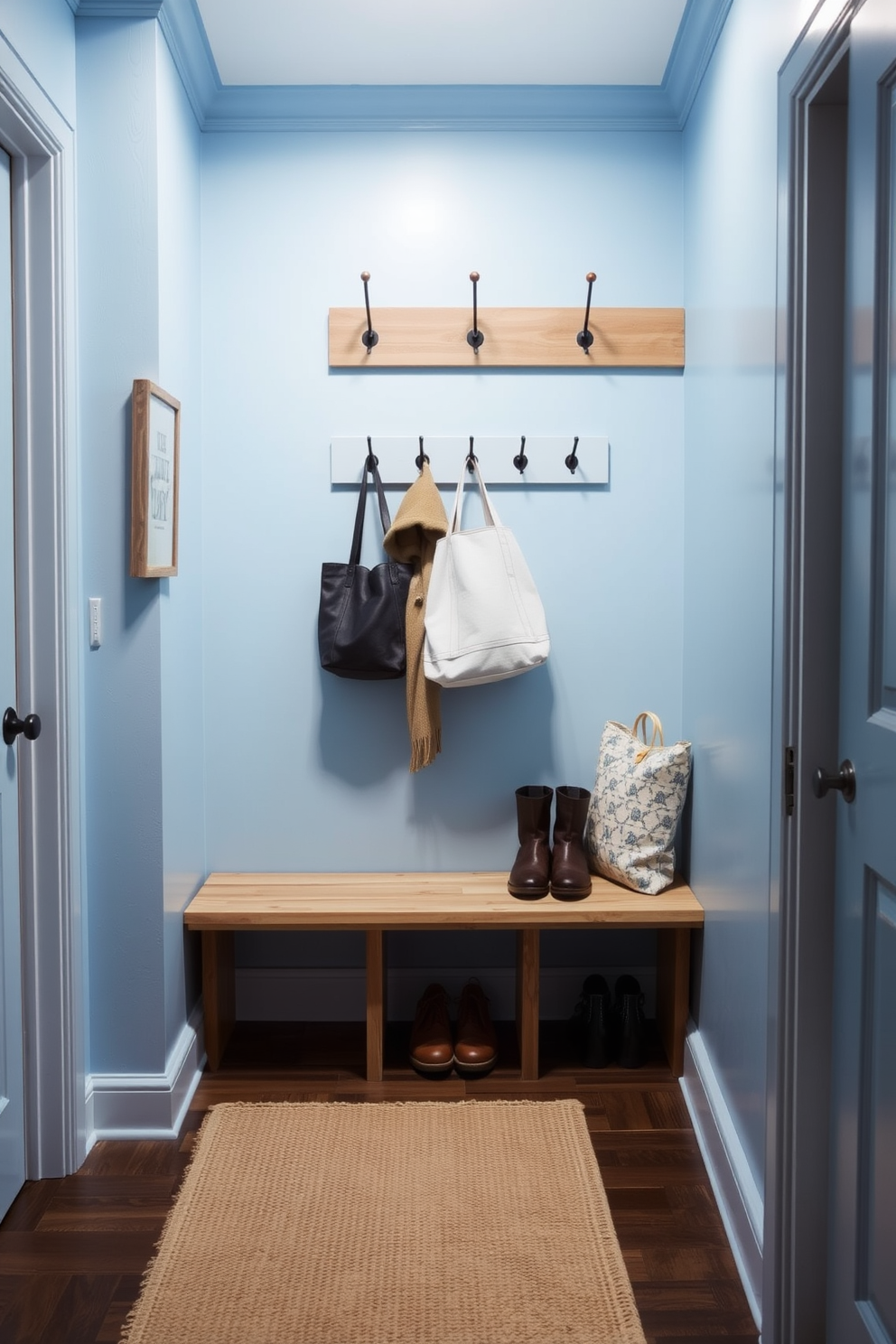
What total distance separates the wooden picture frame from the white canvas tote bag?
64cm

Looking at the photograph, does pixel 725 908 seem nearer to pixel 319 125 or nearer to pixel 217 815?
pixel 217 815

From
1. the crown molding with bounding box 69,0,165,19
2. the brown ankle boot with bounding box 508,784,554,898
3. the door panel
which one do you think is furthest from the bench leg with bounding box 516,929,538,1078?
the crown molding with bounding box 69,0,165,19

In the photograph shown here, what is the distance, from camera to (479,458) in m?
2.58

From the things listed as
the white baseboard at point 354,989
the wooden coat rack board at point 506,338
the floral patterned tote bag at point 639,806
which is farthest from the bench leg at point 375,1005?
the wooden coat rack board at point 506,338

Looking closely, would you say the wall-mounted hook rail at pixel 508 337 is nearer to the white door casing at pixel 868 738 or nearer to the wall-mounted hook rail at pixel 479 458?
the wall-mounted hook rail at pixel 479 458

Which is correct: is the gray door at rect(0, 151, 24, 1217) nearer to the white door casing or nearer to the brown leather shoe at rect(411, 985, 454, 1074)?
the brown leather shoe at rect(411, 985, 454, 1074)

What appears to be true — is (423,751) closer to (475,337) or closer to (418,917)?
(418,917)

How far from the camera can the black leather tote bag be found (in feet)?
8.23

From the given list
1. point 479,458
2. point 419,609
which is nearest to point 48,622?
point 419,609

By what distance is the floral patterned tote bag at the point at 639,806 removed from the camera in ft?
7.90

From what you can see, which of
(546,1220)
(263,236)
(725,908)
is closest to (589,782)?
(725,908)

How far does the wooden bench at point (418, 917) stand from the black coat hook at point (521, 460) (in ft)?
3.47

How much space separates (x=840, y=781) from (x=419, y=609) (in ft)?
4.27

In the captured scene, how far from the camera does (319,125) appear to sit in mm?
2525
